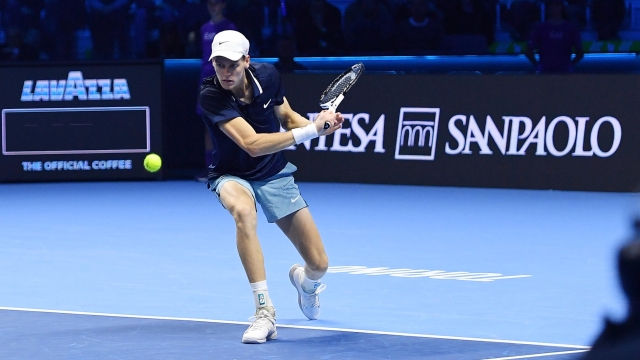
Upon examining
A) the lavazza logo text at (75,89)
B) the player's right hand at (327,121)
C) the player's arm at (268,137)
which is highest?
the player's right hand at (327,121)

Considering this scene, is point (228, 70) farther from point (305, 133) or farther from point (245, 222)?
point (245, 222)

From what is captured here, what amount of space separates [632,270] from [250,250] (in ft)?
14.9

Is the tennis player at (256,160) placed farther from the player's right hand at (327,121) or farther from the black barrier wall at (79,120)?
the black barrier wall at (79,120)

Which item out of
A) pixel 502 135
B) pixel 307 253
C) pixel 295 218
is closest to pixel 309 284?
pixel 307 253

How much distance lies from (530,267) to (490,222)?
2504 millimetres

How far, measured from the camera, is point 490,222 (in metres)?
10.3

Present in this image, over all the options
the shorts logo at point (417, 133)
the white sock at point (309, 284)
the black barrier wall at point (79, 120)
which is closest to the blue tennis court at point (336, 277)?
the white sock at point (309, 284)

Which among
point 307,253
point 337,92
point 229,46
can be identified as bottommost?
point 307,253

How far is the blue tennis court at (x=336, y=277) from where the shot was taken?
17.6 feet

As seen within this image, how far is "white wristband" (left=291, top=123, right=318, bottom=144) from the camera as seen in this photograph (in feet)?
17.7

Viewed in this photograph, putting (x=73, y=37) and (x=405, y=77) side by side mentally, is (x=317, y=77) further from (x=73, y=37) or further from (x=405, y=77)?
(x=73, y=37)

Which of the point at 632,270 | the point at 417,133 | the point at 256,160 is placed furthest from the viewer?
the point at 417,133

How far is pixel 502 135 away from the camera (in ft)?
41.7

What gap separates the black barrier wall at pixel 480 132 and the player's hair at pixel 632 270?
447 inches
